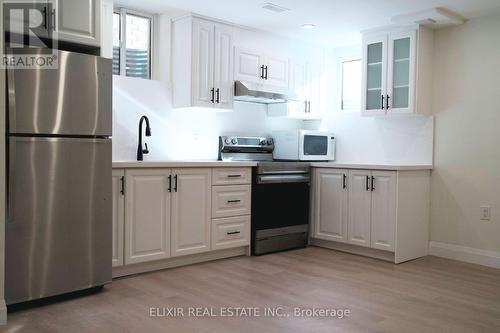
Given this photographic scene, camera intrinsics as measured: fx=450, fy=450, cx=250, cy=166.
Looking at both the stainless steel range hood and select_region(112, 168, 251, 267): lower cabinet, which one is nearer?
select_region(112, 168, 251, 267): lower cabinet

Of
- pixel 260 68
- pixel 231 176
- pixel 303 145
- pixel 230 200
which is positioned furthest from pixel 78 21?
pixel 303 145

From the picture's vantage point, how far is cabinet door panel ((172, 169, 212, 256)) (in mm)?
3682

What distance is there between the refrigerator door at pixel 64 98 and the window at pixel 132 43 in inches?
44.8

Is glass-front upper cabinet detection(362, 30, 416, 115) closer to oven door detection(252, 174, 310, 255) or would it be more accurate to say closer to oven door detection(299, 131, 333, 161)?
oven door detection(299, 131, 333, 161)

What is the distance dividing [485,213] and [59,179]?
143 inches

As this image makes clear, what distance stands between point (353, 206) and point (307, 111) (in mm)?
1413

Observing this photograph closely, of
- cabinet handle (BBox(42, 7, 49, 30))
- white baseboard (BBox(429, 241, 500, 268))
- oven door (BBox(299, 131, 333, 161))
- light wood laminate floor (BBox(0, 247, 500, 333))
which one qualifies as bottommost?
light wood laminate floor (BBox(0, 247, 500, 333))

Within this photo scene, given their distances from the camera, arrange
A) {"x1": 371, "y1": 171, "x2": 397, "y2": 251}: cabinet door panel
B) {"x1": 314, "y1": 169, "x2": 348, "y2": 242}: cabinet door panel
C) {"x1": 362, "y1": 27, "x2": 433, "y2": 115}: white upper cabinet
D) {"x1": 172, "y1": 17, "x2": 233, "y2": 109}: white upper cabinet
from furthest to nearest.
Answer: {"x1": 314, "y1": 169, "x2": 348, "y2": 242}: cabinet door panel → {"x1": 362, "y1": 27, "x2": 433, "y2": 115}: white upper cabinet → {"x1": 172, "y1": 17, "x2": 233, "y2": 109}: white upper cabinet → {"x1": 371, "y1": 171, "x2": 397, "y2": 251}: cabinet door panel

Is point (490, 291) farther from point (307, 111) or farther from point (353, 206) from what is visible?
point (307, 111)

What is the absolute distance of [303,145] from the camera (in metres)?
4.82

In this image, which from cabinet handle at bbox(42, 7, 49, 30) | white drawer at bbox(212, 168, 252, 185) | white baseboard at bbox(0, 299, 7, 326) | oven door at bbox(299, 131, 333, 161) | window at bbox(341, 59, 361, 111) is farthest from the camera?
window at bbox(341, 59, 361, 111)

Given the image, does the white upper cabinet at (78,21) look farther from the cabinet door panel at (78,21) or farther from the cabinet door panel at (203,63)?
the cabinet door panel at (203,63)

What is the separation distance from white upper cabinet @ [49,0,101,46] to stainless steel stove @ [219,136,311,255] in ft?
6.11

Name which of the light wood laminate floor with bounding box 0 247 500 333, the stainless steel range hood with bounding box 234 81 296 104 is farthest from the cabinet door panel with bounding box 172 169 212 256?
the stainless steel range hood with bounding box 234 81 296 104
